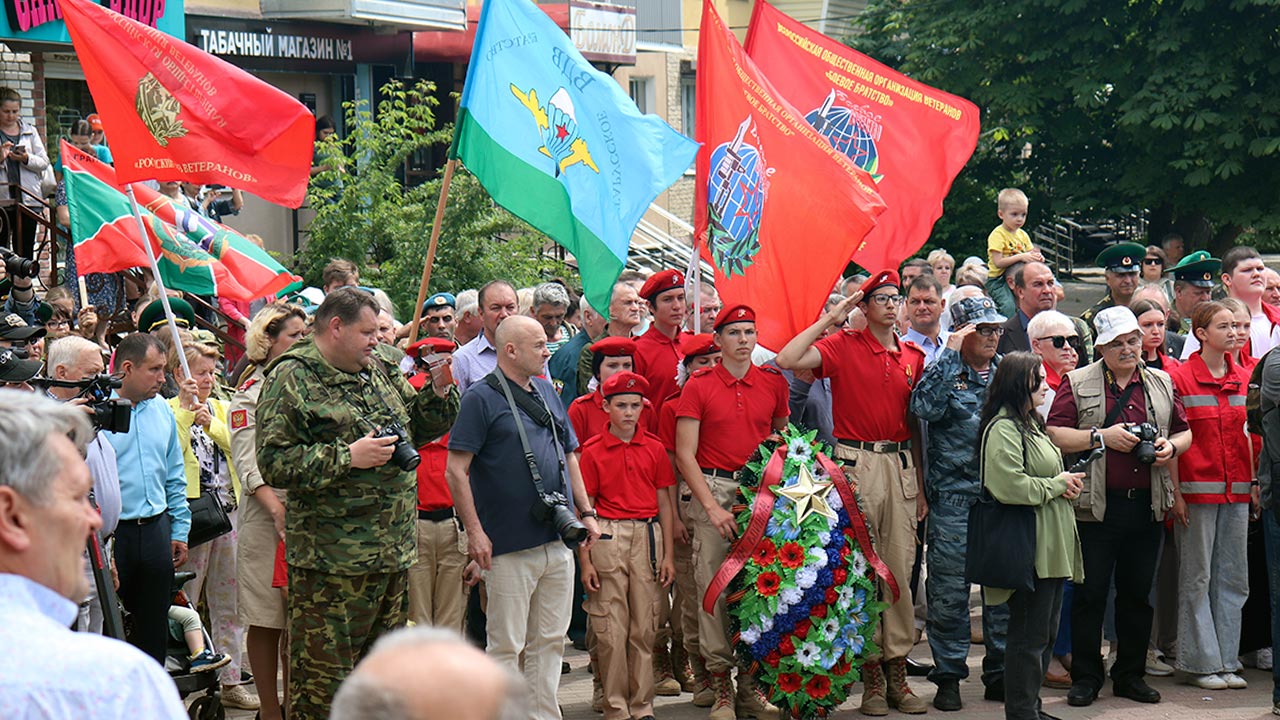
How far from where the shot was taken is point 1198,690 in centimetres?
901


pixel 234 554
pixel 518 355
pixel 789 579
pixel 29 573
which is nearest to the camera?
pixel 29 573

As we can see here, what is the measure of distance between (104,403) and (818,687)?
389 centimetres

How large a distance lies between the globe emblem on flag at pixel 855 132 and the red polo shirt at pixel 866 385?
1978mm

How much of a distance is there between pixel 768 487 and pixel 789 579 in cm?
48

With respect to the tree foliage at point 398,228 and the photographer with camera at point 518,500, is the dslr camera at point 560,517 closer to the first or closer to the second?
the photographer with camera at point 518,500

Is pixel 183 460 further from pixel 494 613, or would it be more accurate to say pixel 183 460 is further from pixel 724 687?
pixel 724 687

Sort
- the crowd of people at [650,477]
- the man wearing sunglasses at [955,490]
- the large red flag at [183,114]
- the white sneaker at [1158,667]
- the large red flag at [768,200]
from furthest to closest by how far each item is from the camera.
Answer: the white sneaker at [1158,667] → the large red flag at [768,200] → the man wearing sunglasses at [955,490] → the large red flag at [183,114] → the crowd of people at [650,477]

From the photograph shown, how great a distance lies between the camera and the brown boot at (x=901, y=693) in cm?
853

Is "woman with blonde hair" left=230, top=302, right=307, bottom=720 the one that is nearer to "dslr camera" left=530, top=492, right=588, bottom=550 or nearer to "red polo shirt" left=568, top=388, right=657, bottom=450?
"dslr camera" left=530, top=492, right=588, bottom=550

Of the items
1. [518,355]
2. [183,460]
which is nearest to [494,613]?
[518,355]

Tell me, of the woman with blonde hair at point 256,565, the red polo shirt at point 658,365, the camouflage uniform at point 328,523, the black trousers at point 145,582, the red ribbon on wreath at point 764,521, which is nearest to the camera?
the camouflage uniform at point 328,523

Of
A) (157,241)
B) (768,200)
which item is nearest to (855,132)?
(768,200)

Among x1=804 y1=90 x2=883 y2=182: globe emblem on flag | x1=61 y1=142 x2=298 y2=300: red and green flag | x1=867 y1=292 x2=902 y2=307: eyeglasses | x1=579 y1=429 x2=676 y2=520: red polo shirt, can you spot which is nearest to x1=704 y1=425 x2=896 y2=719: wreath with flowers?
x1=579 y1=429 x2=676 y2=520: red polo shirt

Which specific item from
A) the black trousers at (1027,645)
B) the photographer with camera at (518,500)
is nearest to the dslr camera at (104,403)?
the photographer with camera at (518,500)
